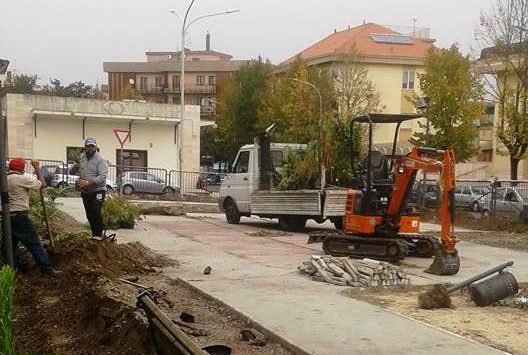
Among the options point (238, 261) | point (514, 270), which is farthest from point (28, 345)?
point (514, 270)

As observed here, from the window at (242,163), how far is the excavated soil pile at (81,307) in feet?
29.4

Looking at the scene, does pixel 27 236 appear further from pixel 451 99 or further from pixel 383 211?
pixel 451 99

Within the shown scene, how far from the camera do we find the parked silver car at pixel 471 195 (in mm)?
25703

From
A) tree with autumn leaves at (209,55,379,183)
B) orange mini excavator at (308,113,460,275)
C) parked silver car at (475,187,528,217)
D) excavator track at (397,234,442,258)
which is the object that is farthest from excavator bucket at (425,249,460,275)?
parked silver car at (475,187,528,217)

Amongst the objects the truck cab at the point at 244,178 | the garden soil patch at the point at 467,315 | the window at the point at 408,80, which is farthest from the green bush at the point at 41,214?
the window at the point at 408,80

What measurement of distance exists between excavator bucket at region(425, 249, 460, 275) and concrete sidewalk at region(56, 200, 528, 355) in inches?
14.0

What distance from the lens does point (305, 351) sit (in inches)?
251

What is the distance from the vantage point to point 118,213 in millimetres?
16906

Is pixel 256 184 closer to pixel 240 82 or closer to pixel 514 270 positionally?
pixel 514 270

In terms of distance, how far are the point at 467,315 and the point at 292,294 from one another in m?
2.22

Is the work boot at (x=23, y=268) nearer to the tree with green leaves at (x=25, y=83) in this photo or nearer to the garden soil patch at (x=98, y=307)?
the garden soil patch at (x=98, y=307)

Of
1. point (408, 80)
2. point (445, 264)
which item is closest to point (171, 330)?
point (445, 264)

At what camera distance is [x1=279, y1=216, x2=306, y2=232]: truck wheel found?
18.4 m

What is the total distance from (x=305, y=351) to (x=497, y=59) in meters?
26.0
